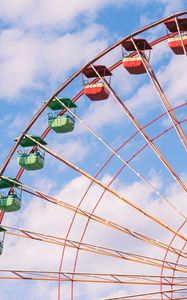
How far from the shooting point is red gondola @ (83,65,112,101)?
22.7 m

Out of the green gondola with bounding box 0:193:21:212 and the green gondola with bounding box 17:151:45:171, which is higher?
the green gondola with bounding box 17:151:45:171

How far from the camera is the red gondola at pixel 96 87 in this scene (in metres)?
22.7

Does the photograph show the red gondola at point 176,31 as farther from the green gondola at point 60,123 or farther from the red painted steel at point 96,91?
the green gondola at point 60,123

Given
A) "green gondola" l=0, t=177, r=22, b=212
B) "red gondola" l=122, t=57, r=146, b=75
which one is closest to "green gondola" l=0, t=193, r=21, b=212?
"green gondola" l=0, t=177, r=22, b=212

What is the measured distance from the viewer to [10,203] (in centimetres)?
2291

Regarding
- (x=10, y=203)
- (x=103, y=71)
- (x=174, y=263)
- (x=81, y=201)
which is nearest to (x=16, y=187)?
(x=10, y=203)

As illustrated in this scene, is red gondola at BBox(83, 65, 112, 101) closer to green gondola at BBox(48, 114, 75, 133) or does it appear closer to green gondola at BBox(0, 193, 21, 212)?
green gondola at BBox(48, 114, 75, 133)

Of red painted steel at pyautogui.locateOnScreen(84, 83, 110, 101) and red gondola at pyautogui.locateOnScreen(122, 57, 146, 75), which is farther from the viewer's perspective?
red painted steel at pyautogui.locateOnScreen(84, 83, 110, 101)

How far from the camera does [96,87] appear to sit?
2300 centimetres

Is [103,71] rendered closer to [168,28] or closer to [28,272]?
[168,28]

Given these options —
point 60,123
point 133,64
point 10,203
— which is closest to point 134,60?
point 133,64

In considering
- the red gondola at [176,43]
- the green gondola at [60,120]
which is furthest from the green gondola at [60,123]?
the red gondola at [176,43]

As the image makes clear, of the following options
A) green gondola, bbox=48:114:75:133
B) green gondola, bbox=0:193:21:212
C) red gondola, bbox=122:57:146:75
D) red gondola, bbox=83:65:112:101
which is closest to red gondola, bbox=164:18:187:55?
red gondola, bbox=122:57:146:75

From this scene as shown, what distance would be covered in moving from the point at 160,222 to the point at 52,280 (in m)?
3.97
